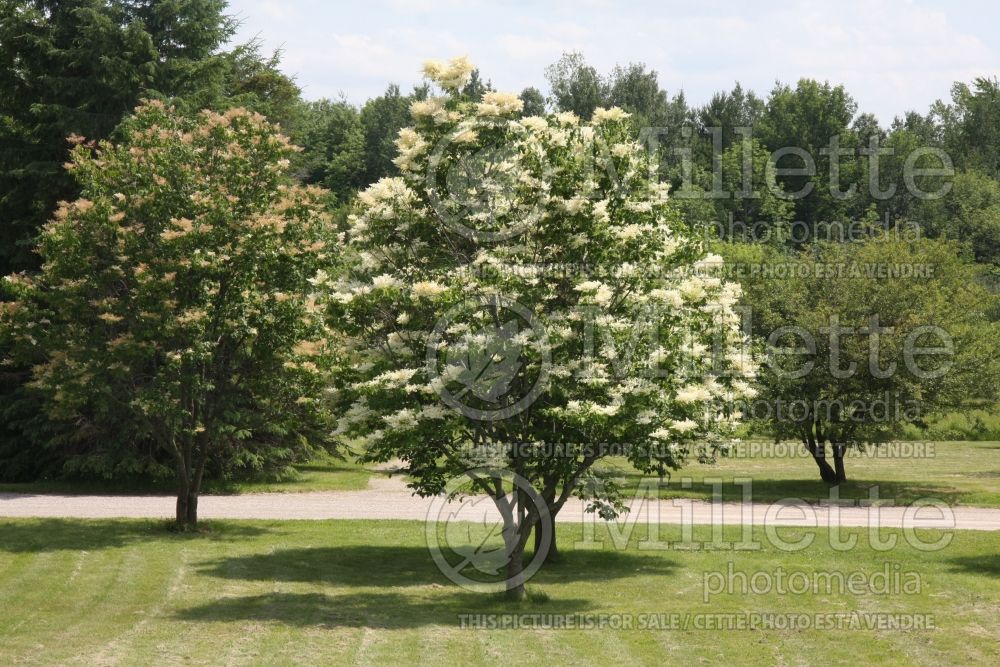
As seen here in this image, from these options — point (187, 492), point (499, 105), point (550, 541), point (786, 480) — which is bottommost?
point (550, 541)

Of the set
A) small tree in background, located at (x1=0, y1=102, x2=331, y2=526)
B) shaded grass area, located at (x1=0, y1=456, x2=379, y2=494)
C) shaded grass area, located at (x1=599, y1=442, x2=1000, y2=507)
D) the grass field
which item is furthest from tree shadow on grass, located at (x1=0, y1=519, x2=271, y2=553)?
shaded grass area, located at (x1=599, y1=442, x2=1000, y2=507)

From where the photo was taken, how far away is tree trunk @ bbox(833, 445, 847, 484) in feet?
116

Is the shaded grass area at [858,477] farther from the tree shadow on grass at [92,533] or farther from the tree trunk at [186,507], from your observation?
the tree trunk at [186,507]

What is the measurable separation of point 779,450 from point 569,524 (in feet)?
70.6

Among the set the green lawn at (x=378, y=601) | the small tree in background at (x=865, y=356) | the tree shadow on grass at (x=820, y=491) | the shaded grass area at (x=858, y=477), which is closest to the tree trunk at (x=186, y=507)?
the green lawn at (x=378, y=601)

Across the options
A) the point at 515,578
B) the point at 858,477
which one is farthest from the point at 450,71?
the point at 858,477

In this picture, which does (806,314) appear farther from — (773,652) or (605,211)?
(773,652)

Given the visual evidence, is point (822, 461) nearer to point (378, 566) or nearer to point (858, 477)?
point (858, 477)

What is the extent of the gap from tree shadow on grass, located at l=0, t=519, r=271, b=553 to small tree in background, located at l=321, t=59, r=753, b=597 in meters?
7.75

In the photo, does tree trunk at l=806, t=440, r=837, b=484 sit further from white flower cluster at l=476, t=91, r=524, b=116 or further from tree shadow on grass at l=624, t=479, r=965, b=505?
white flower cluster at l=476, t=91, r=524, b=116

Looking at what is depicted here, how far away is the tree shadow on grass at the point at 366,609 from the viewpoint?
55.9ft

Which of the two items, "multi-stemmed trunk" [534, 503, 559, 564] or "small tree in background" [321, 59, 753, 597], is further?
"multi-stemmed trunk" [534, 503, 559, 564]

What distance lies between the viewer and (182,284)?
2438 cm

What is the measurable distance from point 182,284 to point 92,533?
5905 mm
